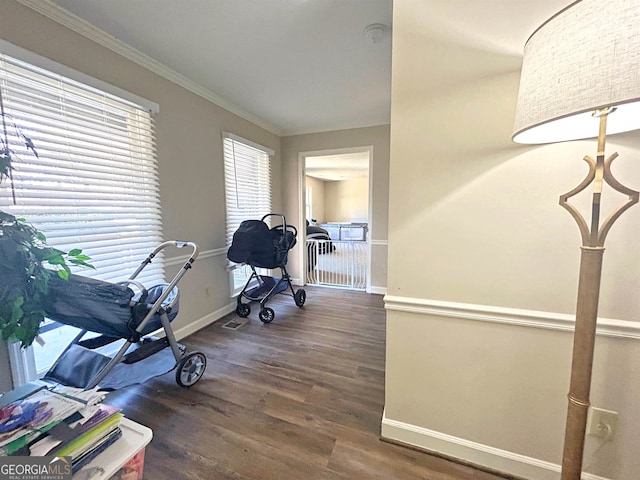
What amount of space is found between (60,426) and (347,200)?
37.0ft


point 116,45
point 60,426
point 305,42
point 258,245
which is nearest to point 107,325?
point 60,426

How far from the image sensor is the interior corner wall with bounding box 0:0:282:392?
5.37ft

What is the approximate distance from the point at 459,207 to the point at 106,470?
163cm

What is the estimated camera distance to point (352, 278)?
4449 mm

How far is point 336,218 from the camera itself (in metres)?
12.0

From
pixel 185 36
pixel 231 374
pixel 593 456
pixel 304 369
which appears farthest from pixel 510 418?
pixel 185 36

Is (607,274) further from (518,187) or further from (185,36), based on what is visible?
(185,36)

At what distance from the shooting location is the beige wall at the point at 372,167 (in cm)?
391

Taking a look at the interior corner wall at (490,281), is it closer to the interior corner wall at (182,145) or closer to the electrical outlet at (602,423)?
the electrical outlet at (602,423)

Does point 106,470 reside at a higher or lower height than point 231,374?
higher

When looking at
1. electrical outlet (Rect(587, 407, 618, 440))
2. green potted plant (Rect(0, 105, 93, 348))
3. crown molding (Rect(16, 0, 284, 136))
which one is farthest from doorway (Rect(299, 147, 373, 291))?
green potted plant (Rect(0, 105, 93, 348))

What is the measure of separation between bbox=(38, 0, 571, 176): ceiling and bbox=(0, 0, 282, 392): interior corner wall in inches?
5.4

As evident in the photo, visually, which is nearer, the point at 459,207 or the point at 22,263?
the point at 22,263

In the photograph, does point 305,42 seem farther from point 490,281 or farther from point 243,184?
point 490,281
